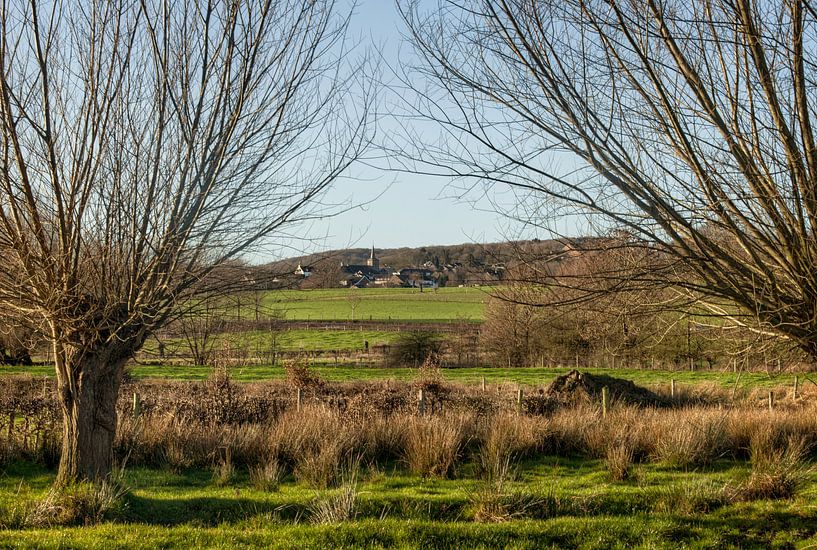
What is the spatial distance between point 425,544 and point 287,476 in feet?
15.7

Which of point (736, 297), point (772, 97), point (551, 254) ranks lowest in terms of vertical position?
point (736, 297)

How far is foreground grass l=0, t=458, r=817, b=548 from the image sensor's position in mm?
6582

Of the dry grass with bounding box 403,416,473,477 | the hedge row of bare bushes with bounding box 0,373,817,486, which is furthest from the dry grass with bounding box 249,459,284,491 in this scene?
the dry grass with bounding box 403,416,473,477

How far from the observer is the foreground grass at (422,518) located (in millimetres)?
6582

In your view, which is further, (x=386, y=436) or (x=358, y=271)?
(x=358, y=271)

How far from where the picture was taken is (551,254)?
213 inches

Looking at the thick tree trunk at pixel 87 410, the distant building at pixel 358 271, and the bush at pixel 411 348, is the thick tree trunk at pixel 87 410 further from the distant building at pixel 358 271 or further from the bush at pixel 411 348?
the bush at pixel 411 348

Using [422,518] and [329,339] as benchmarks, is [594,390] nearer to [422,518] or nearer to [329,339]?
[422,518]

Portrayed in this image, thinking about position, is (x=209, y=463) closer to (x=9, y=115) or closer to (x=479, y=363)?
(x=9, y=115)

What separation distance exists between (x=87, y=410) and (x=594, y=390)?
50.7ft

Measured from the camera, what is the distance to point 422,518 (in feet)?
26.8

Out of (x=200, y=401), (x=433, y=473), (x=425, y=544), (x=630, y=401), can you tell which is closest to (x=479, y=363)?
(x=630, y=401)

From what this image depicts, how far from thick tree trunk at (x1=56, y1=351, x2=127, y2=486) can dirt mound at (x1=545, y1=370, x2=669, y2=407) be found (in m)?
13.0

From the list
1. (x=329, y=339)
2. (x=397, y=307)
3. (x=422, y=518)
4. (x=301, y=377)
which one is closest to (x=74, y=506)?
(x=422, y=518)
